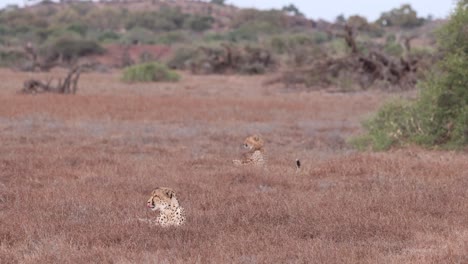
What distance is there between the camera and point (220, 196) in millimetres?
9172

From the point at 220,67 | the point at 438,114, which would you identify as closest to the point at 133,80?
the point at 220,67

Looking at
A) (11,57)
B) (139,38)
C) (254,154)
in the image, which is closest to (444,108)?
(254,154)

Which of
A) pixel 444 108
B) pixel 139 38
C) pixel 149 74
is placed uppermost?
pixel 444 108

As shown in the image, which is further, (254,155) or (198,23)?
(198,23)

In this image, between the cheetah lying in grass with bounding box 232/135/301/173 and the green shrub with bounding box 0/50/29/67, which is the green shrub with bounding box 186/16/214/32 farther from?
the cheetah lying in grass with bounding box 232/135/301/173

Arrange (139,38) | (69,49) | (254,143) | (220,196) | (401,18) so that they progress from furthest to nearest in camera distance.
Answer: (401,18)
(139,38)
(69,49)
(254,143)
(220,196)

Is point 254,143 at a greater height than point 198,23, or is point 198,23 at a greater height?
point 254,143

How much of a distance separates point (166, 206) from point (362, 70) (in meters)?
25.3

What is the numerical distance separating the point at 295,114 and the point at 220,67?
22441mm

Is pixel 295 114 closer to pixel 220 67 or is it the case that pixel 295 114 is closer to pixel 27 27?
pixel 220 67

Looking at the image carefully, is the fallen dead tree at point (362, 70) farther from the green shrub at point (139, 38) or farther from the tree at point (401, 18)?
the tree at point (401, 18)

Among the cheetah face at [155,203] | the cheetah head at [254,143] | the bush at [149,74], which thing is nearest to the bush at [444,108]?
the cheetah head at [254,143]

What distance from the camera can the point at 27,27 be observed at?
77250 millimetres

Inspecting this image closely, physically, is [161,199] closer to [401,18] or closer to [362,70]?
[362,70]
